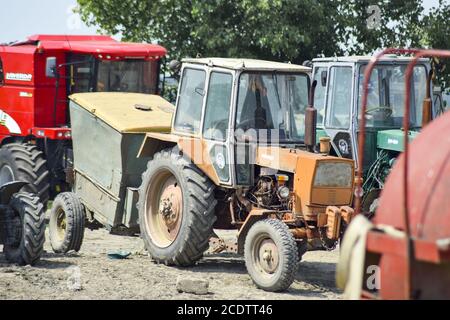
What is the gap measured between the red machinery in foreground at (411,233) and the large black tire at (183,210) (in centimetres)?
585

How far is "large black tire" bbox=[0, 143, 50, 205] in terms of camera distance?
51.2 feet

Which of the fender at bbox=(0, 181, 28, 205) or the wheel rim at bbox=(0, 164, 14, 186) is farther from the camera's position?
the wheel rim at bbox=(0, 164, 14, 186)

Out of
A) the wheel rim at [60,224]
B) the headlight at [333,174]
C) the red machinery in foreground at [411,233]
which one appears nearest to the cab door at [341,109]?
the headlight at [333,174]

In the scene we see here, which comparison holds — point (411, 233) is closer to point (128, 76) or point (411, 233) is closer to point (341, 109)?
point (341, 109)

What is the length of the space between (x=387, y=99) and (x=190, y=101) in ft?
8.46

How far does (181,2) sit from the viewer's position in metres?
20.8

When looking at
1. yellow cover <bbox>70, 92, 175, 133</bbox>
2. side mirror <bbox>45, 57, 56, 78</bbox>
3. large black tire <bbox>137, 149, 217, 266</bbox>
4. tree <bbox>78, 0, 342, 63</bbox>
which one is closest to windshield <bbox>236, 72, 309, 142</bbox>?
large black tire <bbox>137, 149, 217, 266</bbox>

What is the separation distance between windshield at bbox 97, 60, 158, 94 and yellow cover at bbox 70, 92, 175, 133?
1.81 m

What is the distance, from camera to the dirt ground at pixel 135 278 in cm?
1066

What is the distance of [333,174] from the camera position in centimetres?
1136

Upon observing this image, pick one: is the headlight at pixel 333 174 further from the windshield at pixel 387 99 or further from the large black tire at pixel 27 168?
the large black tire at pixel 27 168

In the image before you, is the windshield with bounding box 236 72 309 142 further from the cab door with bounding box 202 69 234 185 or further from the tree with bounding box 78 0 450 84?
the tree with bounding box 78 0 450 84

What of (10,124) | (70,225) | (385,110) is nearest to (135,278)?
(70,225)
